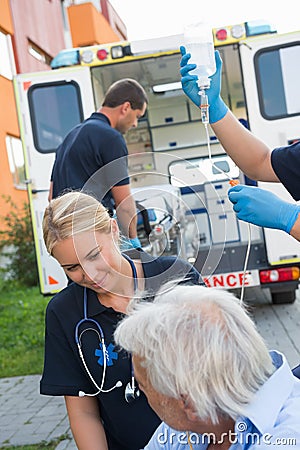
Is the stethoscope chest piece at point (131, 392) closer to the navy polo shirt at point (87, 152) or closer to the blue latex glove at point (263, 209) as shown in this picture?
the blue latex glove at point (263, 209)

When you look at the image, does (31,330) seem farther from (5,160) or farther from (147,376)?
(5,160)

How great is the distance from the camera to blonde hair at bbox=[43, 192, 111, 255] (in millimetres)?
2037

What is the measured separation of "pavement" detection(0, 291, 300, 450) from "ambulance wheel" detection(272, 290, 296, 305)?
13.1 inches

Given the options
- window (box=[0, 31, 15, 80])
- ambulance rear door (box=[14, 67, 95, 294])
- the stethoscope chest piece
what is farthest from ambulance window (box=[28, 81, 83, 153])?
window (box=[0, 31, 15, 80])

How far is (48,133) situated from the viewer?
5965 millimetres

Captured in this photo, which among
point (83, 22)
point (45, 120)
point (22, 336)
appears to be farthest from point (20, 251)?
point (83, 22)

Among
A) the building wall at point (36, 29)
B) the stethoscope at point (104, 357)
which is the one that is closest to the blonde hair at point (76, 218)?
the stethoscope at point (104, 357)

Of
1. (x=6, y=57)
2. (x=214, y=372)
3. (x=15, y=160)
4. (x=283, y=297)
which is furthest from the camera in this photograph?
(x=6, y=57)

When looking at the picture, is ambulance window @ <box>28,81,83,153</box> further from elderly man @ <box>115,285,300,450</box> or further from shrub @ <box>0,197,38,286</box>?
shrub @ <box>0,197,38,286</box>

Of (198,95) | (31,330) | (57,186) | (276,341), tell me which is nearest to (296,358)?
(276,341)

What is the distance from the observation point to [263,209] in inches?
87.0

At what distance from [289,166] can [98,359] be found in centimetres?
106

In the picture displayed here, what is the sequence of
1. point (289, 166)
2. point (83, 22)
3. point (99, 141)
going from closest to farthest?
point (289, 166) < point (99, 141) < point (83, 22)

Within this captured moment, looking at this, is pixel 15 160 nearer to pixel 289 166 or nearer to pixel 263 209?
pixel 289 166
